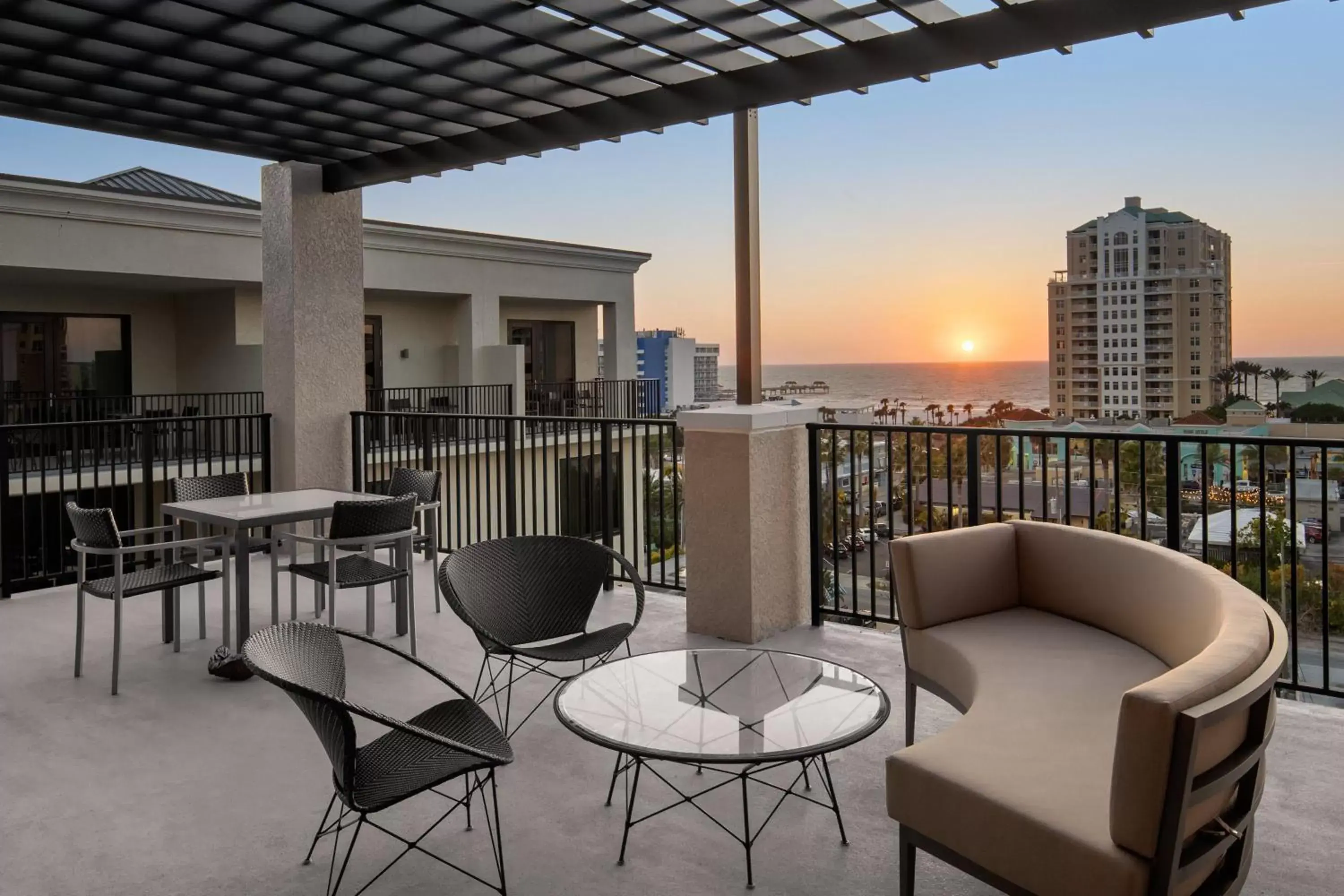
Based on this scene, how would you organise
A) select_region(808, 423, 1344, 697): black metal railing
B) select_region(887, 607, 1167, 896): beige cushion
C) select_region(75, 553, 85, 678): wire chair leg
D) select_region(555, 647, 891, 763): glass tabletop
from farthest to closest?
1. select_region(75, 553, 85, 678): wire chair leg
2. select_region(808, 423, 1344, 697): black metal railing
3. select_region(555, 647, 891, 763): glass tabletop
4. select_region(887, 607, 1167, 896): beige cushion

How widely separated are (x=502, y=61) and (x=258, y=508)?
2.50 metres

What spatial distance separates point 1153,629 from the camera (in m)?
2.77

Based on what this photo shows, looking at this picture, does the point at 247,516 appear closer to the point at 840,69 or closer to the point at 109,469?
the point at 840,69

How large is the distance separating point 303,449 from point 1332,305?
96.2 feet

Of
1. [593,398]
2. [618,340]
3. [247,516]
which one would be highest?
[618,340]

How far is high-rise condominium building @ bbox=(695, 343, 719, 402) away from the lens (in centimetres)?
2602

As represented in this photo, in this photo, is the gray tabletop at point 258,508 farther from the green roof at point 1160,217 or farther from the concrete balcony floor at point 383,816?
the green roof at point 1160,217

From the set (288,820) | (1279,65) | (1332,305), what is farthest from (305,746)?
(1279,65)

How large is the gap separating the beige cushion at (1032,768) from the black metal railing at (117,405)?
38.7ft

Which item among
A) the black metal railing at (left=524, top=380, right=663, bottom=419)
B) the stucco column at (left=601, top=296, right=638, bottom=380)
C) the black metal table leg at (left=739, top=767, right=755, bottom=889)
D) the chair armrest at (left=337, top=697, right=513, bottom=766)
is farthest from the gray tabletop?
the stucco column at (left=601, top=296, right=638, bottom=380)

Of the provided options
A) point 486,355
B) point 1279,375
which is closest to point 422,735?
point 486,355

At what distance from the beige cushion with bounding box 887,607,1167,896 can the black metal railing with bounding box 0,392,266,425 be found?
38.7 feet

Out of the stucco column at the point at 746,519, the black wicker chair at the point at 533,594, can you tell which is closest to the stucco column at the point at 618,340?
the stucco column at the point at 746,519

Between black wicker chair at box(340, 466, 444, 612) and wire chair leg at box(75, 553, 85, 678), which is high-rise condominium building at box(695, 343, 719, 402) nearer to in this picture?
black wicker chair at box(340, 466, 444, 612)
